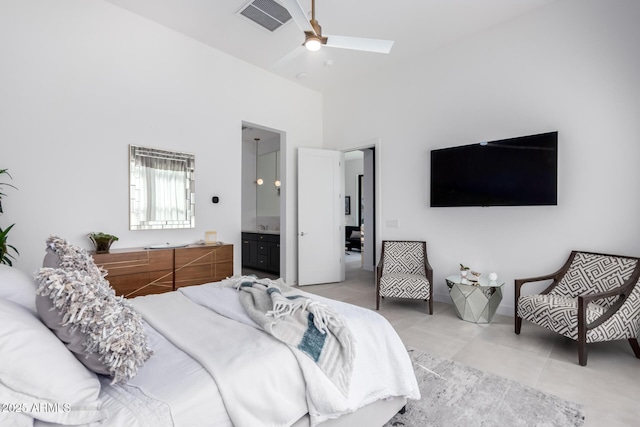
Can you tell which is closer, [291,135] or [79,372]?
[79,372]

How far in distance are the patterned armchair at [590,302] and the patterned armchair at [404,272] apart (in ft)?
3.20

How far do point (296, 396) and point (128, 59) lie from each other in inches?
156

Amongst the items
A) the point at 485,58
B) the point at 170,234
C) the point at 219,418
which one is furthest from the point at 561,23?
the point at 170,234

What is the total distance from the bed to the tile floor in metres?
1.14

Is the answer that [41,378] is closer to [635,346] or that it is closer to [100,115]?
[100,115]

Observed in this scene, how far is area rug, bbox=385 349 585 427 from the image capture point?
1761mm

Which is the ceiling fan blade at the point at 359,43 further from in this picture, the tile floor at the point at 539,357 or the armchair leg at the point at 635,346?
the armchair leg at the point at 635,346

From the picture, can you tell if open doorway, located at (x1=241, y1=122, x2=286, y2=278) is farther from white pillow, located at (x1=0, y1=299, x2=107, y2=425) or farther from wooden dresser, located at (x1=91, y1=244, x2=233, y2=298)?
white pillow, located at (x1=0, y1=299, x2=107, y2=425)

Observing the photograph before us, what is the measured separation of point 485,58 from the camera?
3764 mm

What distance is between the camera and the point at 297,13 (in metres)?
2.32

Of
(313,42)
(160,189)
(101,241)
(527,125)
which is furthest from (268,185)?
(527,125)

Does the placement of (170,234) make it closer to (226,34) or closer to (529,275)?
(226,34)

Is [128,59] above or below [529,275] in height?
above

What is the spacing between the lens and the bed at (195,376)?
89 centimetres
